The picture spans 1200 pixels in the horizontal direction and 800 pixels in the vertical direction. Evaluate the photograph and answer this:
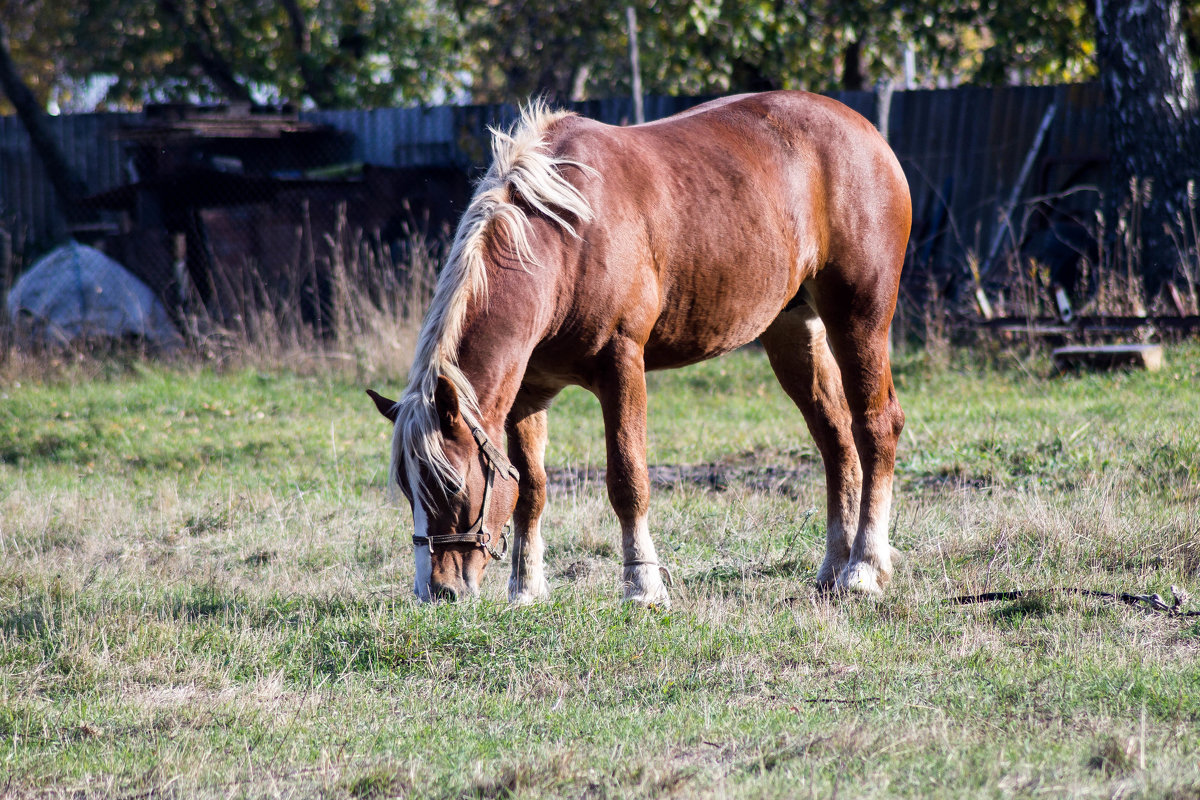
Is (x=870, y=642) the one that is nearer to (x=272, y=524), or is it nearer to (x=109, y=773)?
(x=109, y=773)

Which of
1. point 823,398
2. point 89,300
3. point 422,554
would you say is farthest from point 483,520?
point 89,300

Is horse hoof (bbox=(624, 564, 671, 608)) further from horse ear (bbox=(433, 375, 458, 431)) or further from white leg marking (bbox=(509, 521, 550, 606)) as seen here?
horse ear (bbox=(433, 375, 458, 431))

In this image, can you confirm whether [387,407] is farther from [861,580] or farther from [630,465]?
[861,580]

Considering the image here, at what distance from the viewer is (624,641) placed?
140 inches

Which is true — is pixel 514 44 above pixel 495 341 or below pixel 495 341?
above

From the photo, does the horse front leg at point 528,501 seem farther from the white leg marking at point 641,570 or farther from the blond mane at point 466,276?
the blond mane at point 466,276

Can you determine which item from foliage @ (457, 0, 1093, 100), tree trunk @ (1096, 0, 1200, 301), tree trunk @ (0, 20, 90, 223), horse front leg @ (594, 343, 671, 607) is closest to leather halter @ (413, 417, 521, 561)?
horse front leg @ (594, 343, 671, 607)

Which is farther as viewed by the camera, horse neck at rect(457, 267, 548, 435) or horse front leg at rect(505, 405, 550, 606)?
horse front leg at rect(505, 405, 550, 606)

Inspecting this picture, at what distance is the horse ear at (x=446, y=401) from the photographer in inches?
133

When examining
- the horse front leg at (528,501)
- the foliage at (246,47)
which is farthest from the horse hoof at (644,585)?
the foliage at (246,47)

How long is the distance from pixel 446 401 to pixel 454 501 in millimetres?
334

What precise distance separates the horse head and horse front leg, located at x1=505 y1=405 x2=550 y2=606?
0.49 metres

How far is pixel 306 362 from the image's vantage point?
988 centimetres

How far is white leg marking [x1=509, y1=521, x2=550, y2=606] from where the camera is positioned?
13.8 ft
